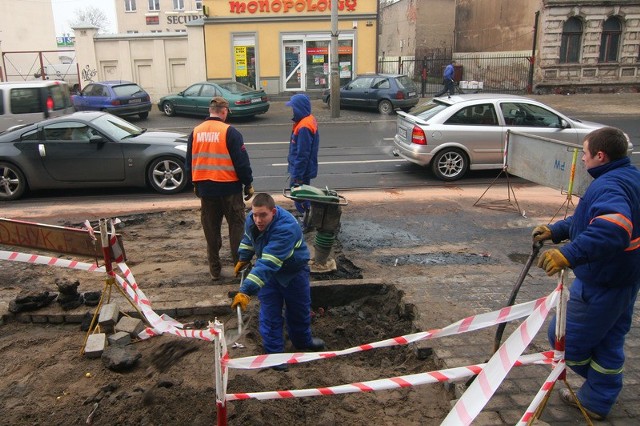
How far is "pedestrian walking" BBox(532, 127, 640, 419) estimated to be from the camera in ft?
10.2

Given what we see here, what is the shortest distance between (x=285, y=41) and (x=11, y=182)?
1744 centimetres

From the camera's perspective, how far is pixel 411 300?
17.7 feet

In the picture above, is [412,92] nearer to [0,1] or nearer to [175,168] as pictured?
[175,168]

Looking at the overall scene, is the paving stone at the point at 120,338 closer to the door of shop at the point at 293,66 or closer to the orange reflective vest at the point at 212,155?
the orange reflective vest at the point at 212,155

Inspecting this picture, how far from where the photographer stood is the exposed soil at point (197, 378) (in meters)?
3.76

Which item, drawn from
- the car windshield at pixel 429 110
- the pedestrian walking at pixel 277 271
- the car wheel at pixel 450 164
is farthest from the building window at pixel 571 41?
the pedestrian walking at pixel 277 271

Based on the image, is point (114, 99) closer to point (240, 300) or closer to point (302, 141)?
point (302, 141)

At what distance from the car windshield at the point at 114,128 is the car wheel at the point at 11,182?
5.35 feet

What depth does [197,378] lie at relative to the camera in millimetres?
4270

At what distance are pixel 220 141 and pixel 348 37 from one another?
20.7 m

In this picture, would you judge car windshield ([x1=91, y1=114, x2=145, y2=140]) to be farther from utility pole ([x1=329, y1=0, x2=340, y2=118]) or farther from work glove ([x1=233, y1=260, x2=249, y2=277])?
utility pole ([x1=329, y1=0, x2=340, y2=118])

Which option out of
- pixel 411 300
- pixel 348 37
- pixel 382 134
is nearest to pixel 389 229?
pixel 411 300

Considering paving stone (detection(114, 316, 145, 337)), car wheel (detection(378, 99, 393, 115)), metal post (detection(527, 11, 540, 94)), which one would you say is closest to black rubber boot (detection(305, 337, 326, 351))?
paving stone (detection(114, 316, 145, 337))

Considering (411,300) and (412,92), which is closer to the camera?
(411,300)
